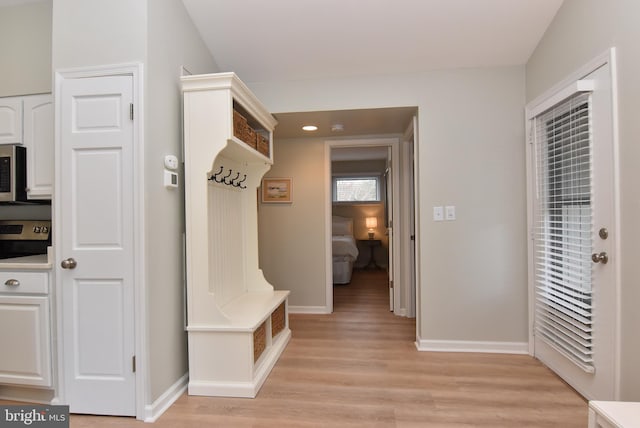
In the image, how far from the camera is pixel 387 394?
7.17 feet

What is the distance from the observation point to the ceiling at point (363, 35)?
234cm

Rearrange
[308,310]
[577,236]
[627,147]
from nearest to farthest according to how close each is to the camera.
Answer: [627,147] < [577,236] < [308,310]

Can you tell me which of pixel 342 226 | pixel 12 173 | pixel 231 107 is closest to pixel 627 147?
pixel 231 107

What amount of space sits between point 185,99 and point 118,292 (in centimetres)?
121

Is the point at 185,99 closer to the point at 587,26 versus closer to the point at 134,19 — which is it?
the point at 134,19

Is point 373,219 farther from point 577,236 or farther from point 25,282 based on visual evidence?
point 25,282

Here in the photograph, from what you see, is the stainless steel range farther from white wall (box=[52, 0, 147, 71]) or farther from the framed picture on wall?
the framed picture on wall

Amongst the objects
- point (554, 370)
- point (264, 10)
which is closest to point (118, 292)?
point (264, 10)

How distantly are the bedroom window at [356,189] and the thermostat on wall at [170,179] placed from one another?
18.2 feet

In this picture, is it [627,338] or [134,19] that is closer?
[627,338]

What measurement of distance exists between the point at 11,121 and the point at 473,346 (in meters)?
3.75

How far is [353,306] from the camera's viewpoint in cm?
435

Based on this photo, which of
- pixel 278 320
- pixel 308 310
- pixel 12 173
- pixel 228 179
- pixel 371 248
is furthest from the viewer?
pixel 371 248

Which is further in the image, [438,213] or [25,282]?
[438,213]
